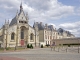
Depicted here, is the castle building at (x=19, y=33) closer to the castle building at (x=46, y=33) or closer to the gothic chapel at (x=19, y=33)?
the gothic chapel at (x=19, y=33)

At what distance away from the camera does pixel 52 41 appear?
8038 cm

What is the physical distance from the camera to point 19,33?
190ft

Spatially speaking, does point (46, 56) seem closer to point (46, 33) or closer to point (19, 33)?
point (19, 33)

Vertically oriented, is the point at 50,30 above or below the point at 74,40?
above

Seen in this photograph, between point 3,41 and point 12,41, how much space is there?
3.55 metres

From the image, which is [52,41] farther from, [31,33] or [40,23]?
[31,33]

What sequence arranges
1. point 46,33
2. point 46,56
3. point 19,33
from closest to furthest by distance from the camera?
point 46,56
point 19,33
point 46,33

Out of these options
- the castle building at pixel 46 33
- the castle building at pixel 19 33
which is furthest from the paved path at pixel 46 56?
the castle building at pixel 46 33

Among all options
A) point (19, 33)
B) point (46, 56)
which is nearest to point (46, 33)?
Result: point (19, 33)

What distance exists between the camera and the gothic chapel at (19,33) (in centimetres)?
5475

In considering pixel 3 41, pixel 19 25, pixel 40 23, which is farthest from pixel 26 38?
pixel 40 23

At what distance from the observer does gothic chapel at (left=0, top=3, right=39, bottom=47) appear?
54.8 m

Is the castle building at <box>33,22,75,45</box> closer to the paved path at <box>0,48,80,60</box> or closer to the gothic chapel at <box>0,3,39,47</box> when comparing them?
the gothic chapel at <box>0,3,39,47</box>

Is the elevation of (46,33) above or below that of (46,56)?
above
